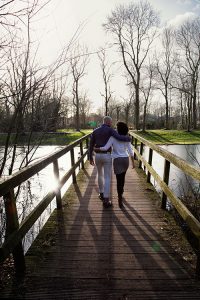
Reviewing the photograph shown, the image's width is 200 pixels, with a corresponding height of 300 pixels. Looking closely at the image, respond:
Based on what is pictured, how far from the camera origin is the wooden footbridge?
2.91 m

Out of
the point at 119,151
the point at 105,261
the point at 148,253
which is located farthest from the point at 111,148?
the point at 105,261

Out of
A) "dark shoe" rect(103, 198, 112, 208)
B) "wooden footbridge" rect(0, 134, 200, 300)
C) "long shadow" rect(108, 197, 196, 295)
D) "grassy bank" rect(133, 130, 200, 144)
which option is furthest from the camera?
"grassy bank" rect(133, 130, 200, 144)

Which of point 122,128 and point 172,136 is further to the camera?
point 172,136

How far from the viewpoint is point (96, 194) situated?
22.6ft

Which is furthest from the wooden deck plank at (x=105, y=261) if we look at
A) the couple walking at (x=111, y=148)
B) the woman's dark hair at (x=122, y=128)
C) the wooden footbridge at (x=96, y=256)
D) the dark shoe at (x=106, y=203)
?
the woman's dark hair at (x=122, y=128)

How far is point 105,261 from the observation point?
11.6 ft

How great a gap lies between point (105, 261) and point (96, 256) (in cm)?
17

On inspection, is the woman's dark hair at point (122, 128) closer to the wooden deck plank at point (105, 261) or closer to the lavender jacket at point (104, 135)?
the lavender jacket at point (104, 135)

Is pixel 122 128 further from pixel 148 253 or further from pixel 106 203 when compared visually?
pixel 148 253

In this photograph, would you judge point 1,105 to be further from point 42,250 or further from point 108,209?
point 108,209

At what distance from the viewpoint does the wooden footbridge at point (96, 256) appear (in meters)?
2.91

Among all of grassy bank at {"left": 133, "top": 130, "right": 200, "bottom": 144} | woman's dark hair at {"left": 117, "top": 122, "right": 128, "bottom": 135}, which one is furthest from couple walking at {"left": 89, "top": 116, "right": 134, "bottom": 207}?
grassy bank at {"left": 133, "top": 130, "right": 200, "bottom": 144}

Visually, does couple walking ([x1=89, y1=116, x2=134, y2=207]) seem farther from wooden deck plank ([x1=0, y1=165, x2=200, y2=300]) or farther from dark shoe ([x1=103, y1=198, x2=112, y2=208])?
wooden deck plank ([x1=0, y1=165, x2=200, y2=300])

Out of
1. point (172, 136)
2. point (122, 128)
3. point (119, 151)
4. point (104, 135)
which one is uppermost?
point (122, 128)
